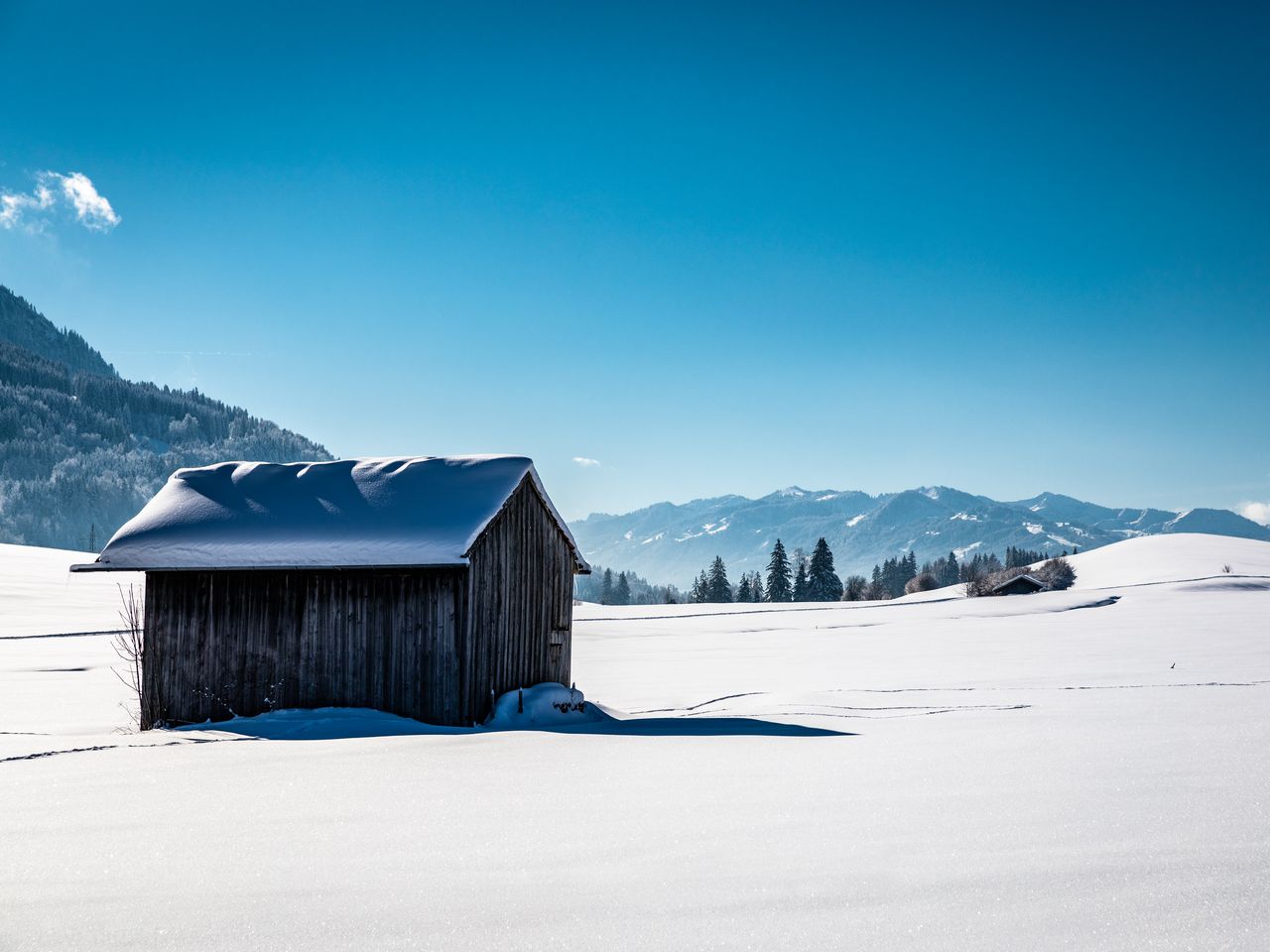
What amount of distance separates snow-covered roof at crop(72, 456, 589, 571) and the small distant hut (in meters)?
59.5

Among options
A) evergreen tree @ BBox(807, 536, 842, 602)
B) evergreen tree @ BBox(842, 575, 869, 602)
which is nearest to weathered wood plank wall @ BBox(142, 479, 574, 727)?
evergreen tree @ BBox(842, 575, 869, 602)

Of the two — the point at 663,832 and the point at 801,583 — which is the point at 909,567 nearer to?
the point at 801,583

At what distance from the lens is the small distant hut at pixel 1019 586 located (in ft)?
223

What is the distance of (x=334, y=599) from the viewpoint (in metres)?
15.7

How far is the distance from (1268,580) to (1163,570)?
14.5m

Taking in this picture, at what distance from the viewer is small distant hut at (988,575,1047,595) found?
67938 millimetres

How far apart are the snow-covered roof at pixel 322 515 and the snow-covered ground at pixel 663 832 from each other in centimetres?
297

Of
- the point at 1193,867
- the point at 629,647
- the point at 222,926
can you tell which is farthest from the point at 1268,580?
the point at 222,926

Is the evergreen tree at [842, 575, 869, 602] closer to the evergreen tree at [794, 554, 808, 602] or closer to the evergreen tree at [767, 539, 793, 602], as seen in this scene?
the evergreen tree at [794, 554, 808, 602]

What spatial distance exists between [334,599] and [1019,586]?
64.5 metres

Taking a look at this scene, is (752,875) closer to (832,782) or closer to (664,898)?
(664,898)

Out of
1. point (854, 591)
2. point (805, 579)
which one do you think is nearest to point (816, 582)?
point (805, 579)

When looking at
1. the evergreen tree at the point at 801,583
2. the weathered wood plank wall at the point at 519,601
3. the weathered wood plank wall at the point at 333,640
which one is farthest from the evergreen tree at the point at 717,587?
the weathered wood plank wall at the point at 333,640

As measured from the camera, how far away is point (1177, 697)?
553 inches
